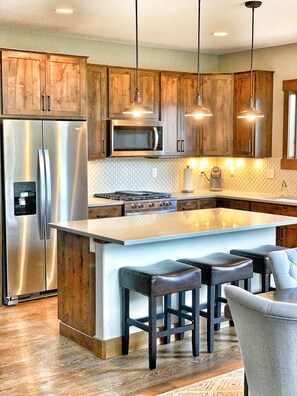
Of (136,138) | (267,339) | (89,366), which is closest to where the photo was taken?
(267,339)

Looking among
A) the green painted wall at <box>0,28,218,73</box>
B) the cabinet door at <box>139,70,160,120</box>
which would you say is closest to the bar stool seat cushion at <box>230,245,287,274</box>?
the cabinet door at <box>139,70,160,120</box>

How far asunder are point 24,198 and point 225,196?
267 cm

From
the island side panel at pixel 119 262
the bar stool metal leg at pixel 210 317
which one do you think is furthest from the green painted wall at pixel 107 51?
the bar stool metal leg at pixel 210 317

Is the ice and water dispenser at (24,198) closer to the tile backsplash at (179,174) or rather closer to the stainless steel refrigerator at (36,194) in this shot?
the stainless steel refrigerator at (36,194)

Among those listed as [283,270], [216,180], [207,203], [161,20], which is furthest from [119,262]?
[216,180]

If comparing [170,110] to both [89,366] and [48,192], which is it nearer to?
[48,192]

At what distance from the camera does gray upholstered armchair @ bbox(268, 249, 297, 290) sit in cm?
312

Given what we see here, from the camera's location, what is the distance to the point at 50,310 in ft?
17.6

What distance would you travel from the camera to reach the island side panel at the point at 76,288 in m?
4.24

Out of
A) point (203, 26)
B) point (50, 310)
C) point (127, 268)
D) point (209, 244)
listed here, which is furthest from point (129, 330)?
point (203, 26)

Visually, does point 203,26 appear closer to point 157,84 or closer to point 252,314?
point 157,84

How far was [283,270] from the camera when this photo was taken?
314 cm

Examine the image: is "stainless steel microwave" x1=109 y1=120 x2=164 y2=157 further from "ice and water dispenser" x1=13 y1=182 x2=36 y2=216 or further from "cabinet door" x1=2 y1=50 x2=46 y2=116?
"ice and water dispenser" x1=13 y1=182 x2=36 y2=216

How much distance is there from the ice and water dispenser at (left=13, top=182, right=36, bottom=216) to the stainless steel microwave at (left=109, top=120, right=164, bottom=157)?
1.28 metres
